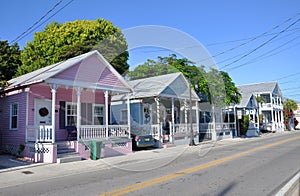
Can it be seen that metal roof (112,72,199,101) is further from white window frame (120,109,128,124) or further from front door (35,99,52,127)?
front door (35,99,52,127)

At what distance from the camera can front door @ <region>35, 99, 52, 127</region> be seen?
1459cm

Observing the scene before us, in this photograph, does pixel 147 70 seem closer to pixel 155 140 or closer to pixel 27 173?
pixel 155 140

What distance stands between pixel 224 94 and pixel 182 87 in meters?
5.56

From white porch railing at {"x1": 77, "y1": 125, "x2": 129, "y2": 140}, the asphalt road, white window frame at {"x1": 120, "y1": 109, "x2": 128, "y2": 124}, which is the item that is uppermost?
white window frame at {"x1": 120, "y1": 109, "x2": 128, "y2": 124}

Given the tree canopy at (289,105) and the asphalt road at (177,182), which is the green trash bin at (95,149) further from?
the tree canopy at (289,105)

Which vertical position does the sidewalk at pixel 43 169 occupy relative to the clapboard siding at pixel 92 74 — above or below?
below

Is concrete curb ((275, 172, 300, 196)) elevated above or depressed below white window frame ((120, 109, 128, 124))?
below

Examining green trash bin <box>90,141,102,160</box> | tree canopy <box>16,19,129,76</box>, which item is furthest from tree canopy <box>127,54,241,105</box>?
green trash bin <box>90,141,102,160</box>

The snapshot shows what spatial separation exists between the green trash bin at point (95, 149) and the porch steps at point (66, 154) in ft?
2.44

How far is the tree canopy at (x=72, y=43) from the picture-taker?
2794cm

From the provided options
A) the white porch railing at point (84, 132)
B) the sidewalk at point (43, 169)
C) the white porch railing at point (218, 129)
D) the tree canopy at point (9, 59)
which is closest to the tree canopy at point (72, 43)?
the tree canopy at point (9, 59)

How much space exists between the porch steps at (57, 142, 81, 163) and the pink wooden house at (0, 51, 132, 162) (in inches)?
1.9

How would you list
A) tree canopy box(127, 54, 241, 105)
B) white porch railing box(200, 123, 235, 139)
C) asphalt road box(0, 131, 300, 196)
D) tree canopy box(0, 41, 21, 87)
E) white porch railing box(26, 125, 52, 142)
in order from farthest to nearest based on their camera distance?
tree canopy box(0, 41, 21, 87), white porch railing box(200, 123, 235, 139), tree canopy box(127, 54, 241, 105), white porch railing box(26, 125, 52, 142), asphalt road box(0, 131, 300, 196)

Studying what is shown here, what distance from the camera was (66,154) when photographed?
41.8ft
